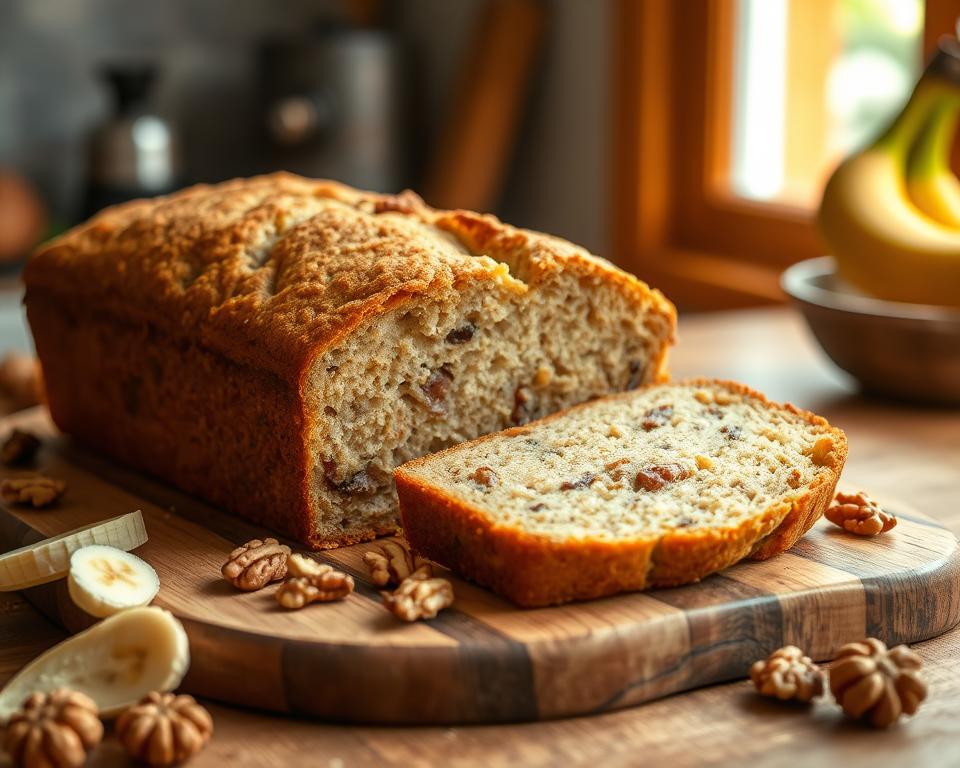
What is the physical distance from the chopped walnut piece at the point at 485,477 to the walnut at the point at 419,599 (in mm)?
186

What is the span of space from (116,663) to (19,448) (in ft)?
3.03

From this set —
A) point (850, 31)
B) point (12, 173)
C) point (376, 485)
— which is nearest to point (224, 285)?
point (376, 485)

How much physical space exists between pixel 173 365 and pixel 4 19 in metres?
3.24

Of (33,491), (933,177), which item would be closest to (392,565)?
(33,491)

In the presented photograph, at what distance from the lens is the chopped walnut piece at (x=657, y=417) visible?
1.91 metres

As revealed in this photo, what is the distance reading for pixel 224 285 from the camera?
198 centimetres

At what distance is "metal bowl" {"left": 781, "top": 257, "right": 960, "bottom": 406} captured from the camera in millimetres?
2414

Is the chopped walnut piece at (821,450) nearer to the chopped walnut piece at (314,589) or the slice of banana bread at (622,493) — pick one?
the slice of banana bread at (622,493)

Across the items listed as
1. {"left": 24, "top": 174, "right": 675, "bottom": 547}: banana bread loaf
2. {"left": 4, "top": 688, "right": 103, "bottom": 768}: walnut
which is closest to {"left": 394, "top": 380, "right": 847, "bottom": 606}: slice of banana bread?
{"left": 24, "top": 174, "right": 675, "bottom": 547}: banana bread loaf

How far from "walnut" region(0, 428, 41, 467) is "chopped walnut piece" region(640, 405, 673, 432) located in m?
1.10

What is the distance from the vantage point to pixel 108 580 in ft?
5.23

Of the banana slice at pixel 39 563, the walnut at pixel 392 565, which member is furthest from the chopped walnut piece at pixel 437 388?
the banana slice at pixel 39 563

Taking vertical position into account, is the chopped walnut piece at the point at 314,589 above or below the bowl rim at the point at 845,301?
below

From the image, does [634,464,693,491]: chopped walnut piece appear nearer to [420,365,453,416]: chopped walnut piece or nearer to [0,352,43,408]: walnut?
[420,365,453,416]: chopped walnut piece
